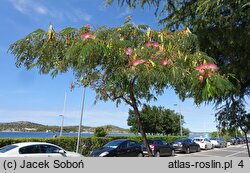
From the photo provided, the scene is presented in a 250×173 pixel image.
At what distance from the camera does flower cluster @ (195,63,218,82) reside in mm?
3137

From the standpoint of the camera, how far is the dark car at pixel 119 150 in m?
17.2

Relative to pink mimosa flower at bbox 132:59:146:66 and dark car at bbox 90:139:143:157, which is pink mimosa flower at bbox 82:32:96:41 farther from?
dark car at bbox 90:139:143:157

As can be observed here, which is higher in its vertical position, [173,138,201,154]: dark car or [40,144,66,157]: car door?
[173,138,201,154]: dark car

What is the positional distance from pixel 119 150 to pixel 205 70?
602 inches

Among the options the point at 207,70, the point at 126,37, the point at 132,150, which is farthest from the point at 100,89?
the point at 132,150

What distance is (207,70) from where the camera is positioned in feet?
10.4

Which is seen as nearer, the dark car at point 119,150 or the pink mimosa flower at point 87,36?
the pink mimosa flower at point 87,36

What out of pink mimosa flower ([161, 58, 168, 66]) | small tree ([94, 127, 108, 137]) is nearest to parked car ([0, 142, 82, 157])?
pink mimosa flower ([161, 58, 168, 66])

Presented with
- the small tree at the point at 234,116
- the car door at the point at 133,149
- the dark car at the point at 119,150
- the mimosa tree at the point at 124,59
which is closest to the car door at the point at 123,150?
the dark car at the point at 119,150

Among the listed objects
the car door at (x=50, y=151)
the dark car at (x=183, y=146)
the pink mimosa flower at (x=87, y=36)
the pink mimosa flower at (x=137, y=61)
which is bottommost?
the car door at (x=50, y=151)

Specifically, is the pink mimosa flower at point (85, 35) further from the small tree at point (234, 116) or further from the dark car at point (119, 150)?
the dark car at point (119, 150)

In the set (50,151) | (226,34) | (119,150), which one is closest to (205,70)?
(226,34)

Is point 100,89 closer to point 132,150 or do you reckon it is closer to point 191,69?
point 191,69

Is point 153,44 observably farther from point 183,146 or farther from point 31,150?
point 183,146
